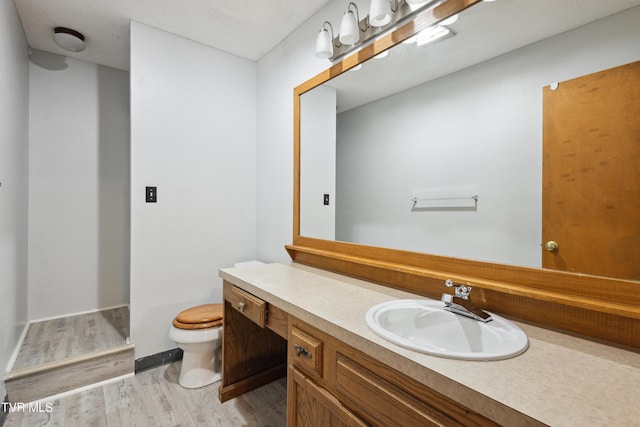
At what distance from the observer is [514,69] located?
3.53 ft

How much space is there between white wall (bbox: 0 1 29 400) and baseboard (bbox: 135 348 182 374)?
0.66m

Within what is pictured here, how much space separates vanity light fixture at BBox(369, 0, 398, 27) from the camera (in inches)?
54.4

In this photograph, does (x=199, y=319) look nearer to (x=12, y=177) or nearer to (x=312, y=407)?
(x=312, y=407)

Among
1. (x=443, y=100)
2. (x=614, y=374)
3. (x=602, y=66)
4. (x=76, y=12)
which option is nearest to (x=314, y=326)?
(x=614, y=374)

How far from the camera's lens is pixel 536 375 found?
650 millimetres

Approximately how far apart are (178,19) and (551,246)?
2473mm

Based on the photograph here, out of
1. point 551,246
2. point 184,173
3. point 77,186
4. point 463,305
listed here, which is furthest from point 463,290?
point 77,186

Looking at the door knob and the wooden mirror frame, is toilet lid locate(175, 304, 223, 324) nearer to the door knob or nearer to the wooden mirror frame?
the wooden mirror frame

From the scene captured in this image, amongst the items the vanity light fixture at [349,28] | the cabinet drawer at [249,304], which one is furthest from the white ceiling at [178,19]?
the cabinet drawer at [249,304]

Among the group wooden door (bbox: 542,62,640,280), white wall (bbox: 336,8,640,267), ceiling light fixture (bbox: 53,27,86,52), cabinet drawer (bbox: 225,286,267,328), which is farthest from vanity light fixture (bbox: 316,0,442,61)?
ceiling light fixture (bbox: 53,27,86,52)

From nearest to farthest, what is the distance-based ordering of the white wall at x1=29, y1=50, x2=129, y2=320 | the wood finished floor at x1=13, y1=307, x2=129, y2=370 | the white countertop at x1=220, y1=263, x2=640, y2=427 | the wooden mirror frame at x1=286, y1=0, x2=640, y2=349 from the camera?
1. the white countertop at x1=220, y1=263, x2=640, y2=427
2. the wooden mirror frame at x1=286, y1=0, x2=640, y2=349
3. the wood finished floor at x1=13, y1=307, x2=129, y2=370
4. the white wall at x1=29, y1=50, x2=129, y2=320

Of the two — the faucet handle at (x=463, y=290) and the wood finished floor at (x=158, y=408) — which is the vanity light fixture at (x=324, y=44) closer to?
the faucet handle at (x=463, y=290)

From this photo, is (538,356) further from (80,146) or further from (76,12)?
(80,146)

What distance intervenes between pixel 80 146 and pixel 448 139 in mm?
3011
